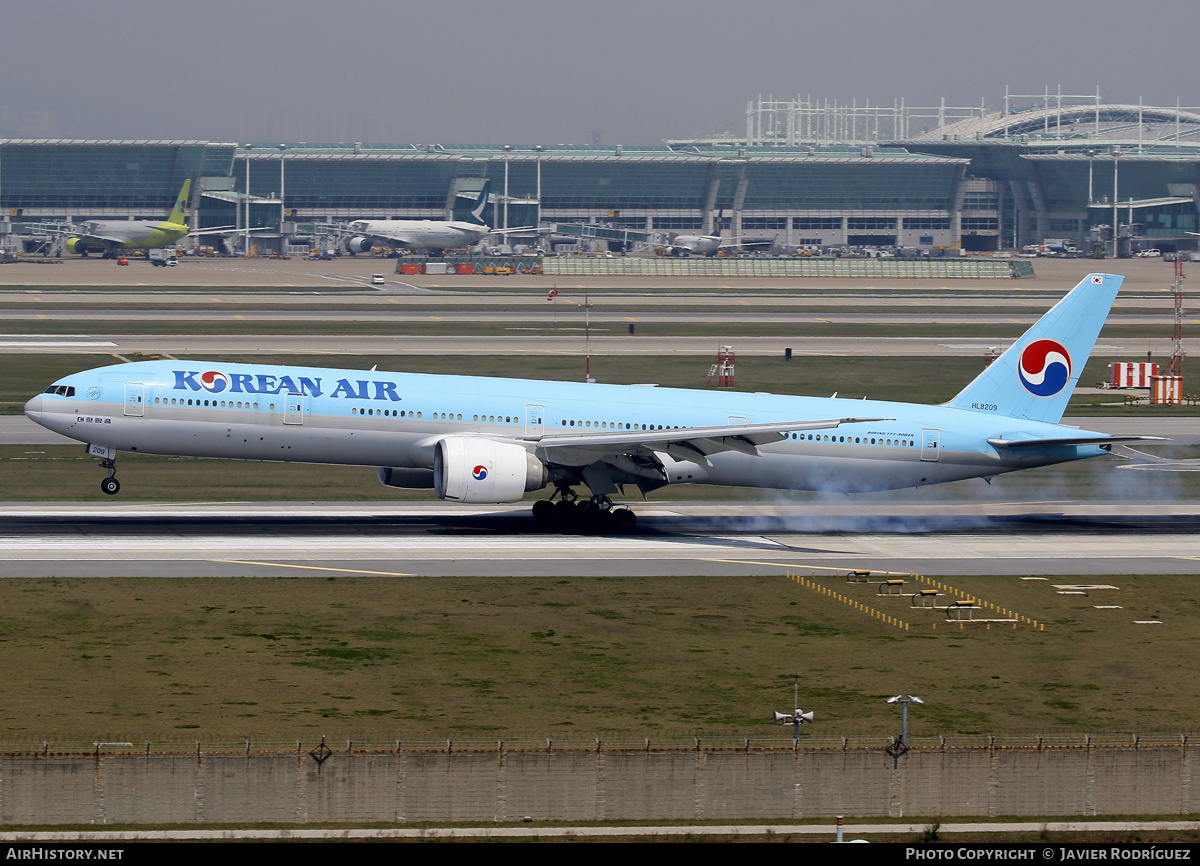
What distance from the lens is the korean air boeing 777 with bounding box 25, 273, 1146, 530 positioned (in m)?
51.2

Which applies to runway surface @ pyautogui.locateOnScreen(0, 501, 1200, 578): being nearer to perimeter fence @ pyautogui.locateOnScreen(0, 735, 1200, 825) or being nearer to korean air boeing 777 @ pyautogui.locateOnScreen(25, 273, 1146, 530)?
korean air boeing 777 @ pyautogui.locateOnScreen(25, 273, 1146, 530)

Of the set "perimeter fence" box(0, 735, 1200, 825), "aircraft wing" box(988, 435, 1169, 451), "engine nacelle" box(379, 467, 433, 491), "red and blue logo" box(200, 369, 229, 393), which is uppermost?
"red and blue logo" box(200, 369, 229, 393)

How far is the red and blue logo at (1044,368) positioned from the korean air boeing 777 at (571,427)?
0.06 meters

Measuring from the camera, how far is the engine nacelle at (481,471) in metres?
49.3

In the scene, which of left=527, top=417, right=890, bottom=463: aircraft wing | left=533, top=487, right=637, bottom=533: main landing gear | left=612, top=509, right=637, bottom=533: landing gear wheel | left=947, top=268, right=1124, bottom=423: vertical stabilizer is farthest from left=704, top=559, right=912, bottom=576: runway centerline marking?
left=947, top=268, right=1124, bottom=423: vertical stabilizer

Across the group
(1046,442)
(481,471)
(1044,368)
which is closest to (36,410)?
(481,471)

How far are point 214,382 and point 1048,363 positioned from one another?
32319mm

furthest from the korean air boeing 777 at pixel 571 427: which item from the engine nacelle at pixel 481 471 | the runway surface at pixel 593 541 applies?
the runway surface at pixel 593 541

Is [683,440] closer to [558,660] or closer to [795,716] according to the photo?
[558,660]

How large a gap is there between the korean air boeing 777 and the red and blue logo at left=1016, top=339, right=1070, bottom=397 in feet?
0.19

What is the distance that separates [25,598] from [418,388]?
1658cm

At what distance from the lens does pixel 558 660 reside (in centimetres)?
3588

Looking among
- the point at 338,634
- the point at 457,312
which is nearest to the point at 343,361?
the point at 457,312

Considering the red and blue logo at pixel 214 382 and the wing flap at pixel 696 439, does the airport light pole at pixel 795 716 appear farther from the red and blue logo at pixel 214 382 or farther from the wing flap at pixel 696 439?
the red and blue logo at pixel 214 382
